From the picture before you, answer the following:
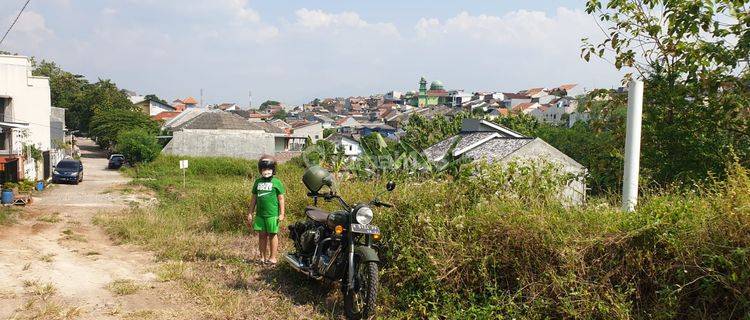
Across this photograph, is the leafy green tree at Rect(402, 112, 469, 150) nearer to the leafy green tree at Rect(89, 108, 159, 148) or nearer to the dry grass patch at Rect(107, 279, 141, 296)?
the leafy green tree at Rect(89, 108, 159, 148)

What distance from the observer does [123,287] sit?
5945 mm

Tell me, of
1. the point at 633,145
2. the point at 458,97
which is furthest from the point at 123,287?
the point at 458,97

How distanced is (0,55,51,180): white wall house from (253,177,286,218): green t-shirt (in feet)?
80.5

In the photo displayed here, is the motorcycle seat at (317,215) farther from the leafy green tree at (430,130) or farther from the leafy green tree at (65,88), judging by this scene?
the leafy green tree at (65,88)

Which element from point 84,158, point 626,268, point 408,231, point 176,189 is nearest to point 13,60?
point 176,189

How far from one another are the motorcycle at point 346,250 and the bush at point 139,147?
3787 centimetres

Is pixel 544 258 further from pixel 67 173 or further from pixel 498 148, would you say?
pixel 67 173

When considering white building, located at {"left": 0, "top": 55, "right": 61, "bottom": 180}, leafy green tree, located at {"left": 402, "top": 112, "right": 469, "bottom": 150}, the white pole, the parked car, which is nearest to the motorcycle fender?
the white pole

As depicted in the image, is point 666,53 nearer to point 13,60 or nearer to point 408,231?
point 408,231

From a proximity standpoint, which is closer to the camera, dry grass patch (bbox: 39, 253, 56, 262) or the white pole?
the white pole

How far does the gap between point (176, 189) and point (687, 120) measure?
25.5 meters

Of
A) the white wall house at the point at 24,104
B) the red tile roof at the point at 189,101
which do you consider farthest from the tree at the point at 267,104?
the white wall house at the point at 24,104

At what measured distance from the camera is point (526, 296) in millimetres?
4410

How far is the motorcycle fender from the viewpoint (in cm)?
488
